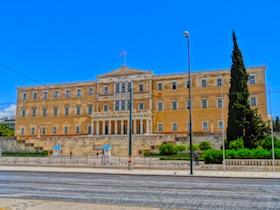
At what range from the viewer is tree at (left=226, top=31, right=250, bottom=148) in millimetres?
29531

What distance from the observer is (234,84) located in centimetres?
3091

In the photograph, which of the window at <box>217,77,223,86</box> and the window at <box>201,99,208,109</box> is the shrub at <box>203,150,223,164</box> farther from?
the window at <box>217,77,223,86</box>

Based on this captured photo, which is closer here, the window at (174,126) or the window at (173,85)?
the window at (174,126)

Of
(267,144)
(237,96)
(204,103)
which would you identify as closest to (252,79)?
(204,103)

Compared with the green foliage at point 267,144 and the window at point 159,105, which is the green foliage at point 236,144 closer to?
the green foliage at point 267,144

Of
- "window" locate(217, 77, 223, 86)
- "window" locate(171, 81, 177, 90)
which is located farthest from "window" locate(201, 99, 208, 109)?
"window" locate(171, 81, 177, 90)

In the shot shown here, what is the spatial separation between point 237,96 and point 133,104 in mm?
36369

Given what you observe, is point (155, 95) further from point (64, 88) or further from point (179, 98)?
point (64, 88)

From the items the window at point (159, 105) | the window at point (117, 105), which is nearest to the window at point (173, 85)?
the window at point (159, 105)

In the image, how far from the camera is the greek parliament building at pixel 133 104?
58.7m

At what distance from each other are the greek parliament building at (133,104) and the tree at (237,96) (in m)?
26.2

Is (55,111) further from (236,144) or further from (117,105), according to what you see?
(236,144)

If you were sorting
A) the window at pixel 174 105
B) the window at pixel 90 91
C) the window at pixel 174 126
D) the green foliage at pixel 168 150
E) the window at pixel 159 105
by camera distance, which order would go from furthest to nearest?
the window at pixel 90 91
the window at pixel 159 105
the window at pixel 174 105
the window at pixel 174 126
the green foliage at pixel 168 150

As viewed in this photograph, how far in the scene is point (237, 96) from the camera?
29.6 metres
